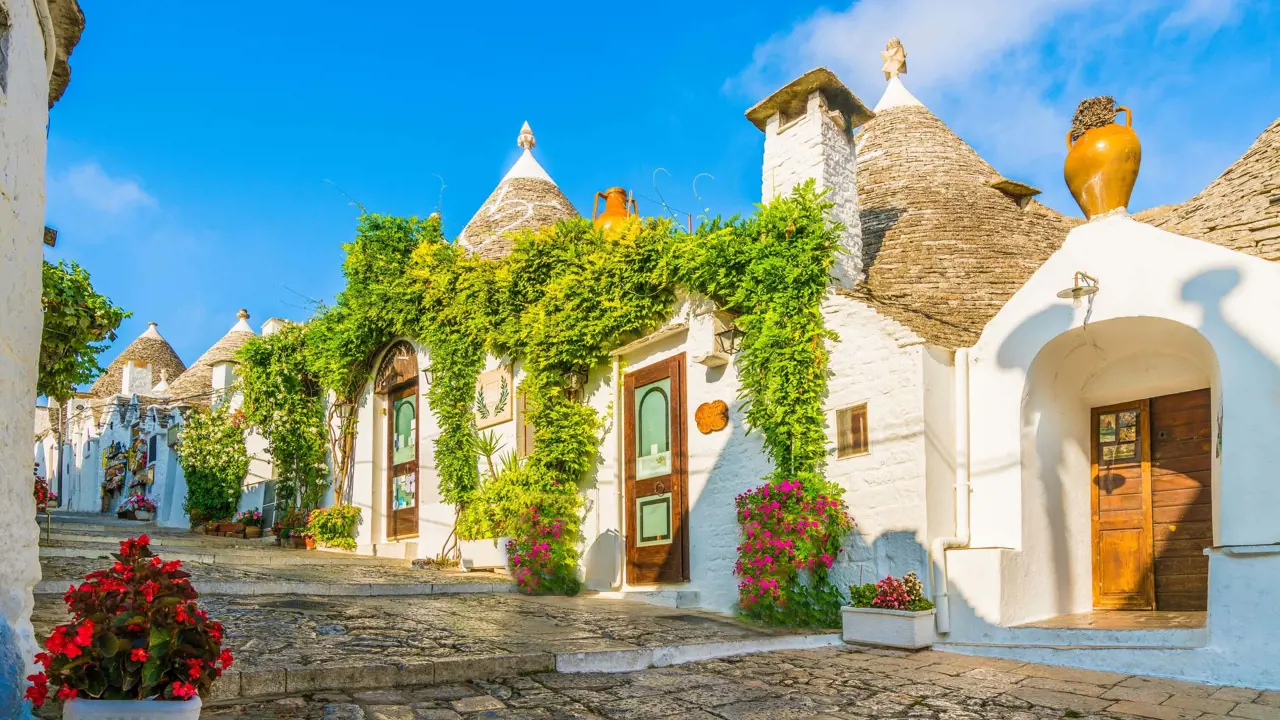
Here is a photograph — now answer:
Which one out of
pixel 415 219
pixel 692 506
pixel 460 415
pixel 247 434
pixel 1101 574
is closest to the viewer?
pixel 1101 574

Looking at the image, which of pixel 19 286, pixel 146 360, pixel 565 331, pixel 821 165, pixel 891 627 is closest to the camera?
pixel 19 286

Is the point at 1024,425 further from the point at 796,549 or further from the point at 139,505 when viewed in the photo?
the point at 139,505

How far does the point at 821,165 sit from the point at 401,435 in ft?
27.9

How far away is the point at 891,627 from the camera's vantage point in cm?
763

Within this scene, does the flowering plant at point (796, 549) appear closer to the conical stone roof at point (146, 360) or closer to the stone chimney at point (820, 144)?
the stone chimney at point (820, 144)

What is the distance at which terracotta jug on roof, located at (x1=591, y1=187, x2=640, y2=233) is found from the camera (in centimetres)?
1265

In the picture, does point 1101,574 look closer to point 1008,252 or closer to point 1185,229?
point 1185,229

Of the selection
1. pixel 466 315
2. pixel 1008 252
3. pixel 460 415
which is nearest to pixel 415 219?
pixel 466 315

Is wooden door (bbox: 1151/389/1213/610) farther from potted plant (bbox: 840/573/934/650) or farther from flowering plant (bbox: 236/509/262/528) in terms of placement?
flowering plant (bbox: 236/509/262/528)

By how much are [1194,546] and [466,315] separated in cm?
915

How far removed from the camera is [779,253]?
362 inches

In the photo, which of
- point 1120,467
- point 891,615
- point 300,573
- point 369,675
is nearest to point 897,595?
point 891,615

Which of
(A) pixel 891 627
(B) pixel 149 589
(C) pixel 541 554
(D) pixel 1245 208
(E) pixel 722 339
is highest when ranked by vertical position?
(D) pixel 1245 208

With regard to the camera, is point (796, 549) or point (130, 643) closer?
point (130, 643)
